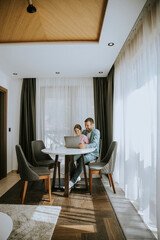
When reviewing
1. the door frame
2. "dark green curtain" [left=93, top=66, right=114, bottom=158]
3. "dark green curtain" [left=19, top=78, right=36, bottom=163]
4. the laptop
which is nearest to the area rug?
the laptop

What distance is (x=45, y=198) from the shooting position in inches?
103

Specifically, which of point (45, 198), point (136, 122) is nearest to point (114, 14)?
point (136, 122)

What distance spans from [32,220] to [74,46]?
2.64 meters

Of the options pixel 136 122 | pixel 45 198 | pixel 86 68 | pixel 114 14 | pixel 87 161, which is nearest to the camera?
pixel 114 14

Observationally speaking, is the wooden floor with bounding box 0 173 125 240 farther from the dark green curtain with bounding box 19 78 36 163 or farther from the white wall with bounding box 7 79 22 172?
the white wall with bounding box 7 79 22 172

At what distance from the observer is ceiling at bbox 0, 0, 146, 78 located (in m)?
1.99

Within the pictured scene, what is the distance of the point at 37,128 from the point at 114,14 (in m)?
3.34

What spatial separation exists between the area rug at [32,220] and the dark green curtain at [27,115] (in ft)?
7.10

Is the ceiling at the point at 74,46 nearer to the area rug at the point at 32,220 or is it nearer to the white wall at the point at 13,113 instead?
the white wall at the point at 13,113

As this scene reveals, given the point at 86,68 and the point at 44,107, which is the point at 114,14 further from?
the point at 44,107

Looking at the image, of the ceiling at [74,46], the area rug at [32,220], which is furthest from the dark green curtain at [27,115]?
the area rug at [32,220]

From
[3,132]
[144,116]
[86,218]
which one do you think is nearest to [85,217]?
[86,218]

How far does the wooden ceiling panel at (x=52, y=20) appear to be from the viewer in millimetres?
1962

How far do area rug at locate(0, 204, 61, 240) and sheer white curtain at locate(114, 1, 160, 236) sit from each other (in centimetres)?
113
